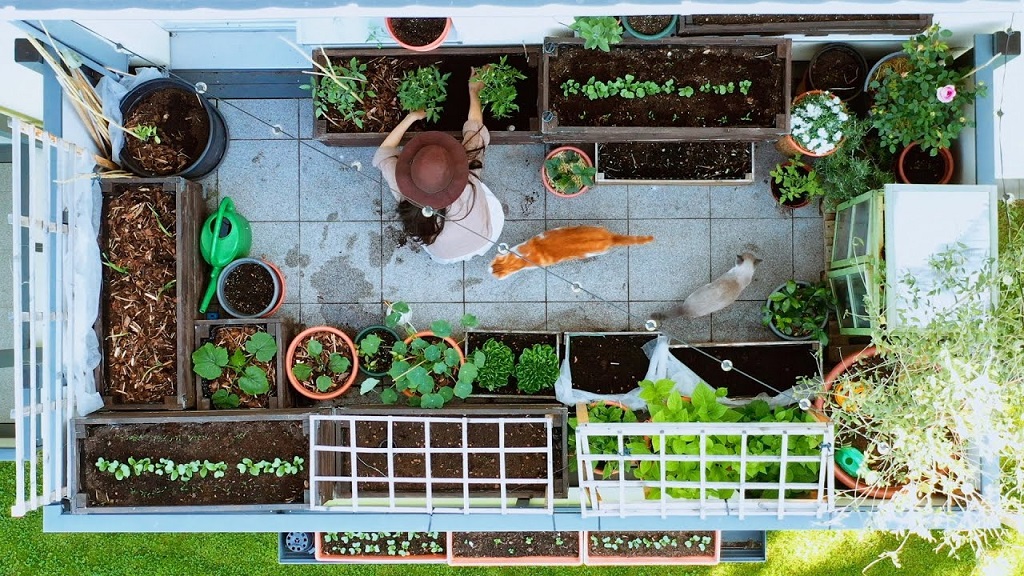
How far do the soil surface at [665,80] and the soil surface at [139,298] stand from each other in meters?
2.53

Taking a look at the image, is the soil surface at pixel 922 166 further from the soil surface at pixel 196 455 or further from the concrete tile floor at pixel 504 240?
the soil surface at pixel 196 455

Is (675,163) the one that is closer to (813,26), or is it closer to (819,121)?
(819,121)

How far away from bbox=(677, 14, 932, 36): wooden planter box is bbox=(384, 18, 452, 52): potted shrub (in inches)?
53.3

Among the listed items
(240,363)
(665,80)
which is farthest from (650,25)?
(240,363)

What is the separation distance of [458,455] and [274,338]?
1359 millimetres

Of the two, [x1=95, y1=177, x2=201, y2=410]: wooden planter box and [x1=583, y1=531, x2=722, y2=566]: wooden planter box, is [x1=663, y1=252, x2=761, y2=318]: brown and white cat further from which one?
[x1=95, y1=177, x2=201, y2=410]: wooden planter box

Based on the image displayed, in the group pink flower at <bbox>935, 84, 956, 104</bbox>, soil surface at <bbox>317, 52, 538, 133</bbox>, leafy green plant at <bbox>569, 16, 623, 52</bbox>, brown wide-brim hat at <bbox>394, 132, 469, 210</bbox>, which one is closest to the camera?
brown wide-brim hat at <bbox>394, 132, 469, 210</bbox>

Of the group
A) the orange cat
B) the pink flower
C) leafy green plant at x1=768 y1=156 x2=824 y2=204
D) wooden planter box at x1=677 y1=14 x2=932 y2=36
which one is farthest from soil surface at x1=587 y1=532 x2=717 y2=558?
wooden planter box at x1=677 y1=14 x2=932 y2=36

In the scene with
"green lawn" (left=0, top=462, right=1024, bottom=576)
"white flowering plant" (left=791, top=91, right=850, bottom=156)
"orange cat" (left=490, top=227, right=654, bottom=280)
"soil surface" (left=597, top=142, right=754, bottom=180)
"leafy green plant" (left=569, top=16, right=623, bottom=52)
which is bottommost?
"green lawn" (left=0, top=462, right=1024, bottom=576)

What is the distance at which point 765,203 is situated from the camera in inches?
181

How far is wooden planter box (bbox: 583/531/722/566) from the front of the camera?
4.61 meters

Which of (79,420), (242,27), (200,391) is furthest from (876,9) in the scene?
(79,420)

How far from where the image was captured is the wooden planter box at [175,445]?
13.0 feet

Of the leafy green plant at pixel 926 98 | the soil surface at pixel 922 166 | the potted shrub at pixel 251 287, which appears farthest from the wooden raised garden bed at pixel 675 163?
the potted shrub at pixel 251 287
